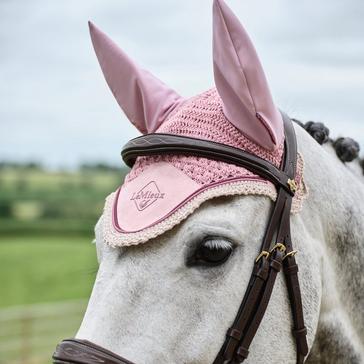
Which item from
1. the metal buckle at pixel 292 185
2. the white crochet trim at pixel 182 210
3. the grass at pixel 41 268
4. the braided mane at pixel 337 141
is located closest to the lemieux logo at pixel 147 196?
the white crochet trim at pixel 182 210

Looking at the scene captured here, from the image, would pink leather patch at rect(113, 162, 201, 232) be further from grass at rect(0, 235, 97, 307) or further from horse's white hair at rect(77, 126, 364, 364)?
grass at rect(0, 235, 97, 307)

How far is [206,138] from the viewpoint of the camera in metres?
2.52

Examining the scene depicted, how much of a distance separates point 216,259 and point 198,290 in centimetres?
13

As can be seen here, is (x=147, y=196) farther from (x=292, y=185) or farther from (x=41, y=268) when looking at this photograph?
(x=41, y=268)

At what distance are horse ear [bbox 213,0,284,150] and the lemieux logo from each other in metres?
0.41

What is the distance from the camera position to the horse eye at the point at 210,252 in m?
2.29

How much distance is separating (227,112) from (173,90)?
55cm

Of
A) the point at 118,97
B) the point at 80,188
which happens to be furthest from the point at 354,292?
the point at 80,188

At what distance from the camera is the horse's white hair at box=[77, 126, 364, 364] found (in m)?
2.21

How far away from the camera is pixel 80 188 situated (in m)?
36.5

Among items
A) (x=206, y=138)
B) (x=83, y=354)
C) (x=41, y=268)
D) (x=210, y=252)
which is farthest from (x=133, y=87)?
(x=41, y=268)

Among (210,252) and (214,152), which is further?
(214,152)

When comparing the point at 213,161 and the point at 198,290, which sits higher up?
the point at 213,161

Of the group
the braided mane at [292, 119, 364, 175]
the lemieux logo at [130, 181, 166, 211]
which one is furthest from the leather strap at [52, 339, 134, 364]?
the braided mane at [292, 119, 364, 175]
